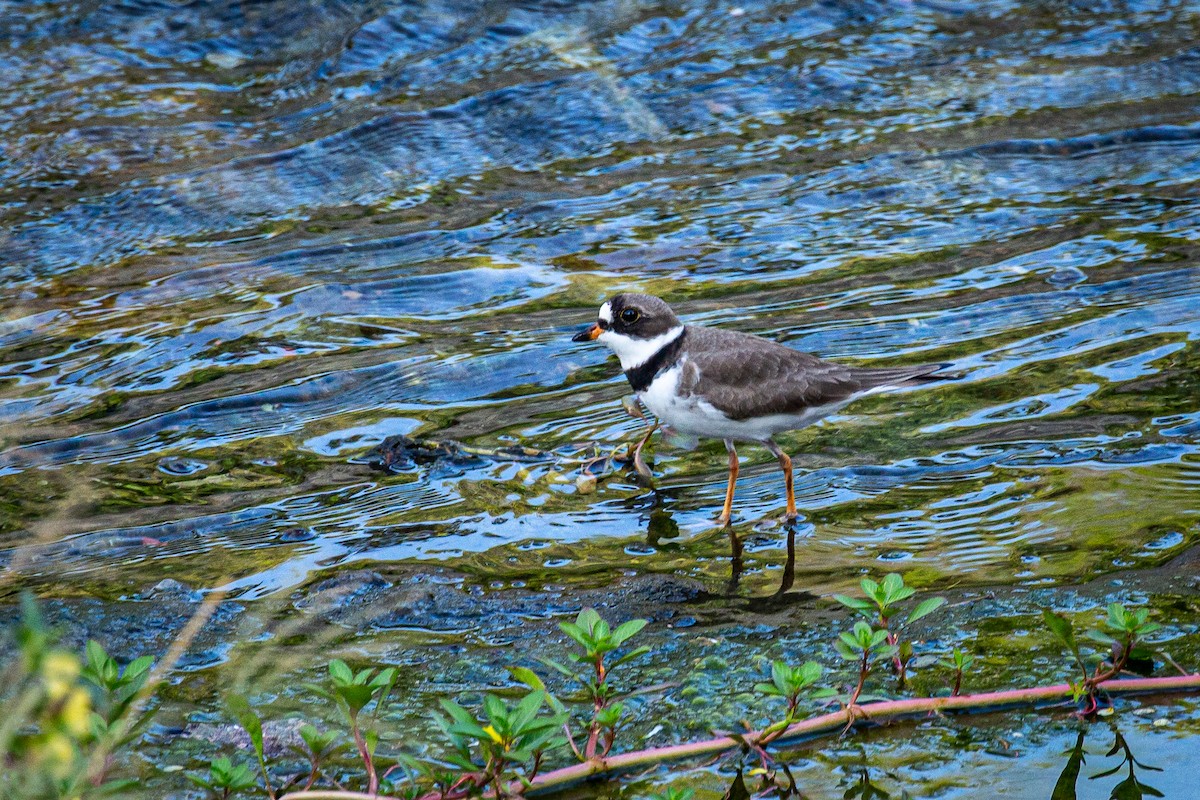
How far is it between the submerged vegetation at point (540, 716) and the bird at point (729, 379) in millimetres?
1713

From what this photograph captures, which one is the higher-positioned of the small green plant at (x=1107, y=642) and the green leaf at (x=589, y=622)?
the green leaf at (x=589, y=622)

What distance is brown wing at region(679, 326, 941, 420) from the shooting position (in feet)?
19.1

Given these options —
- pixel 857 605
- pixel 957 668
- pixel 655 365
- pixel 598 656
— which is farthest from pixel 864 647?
pixel 655 365

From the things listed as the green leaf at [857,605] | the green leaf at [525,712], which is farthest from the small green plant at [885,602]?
the green leaf at [525,712]

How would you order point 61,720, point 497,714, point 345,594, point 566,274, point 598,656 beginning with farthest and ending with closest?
point 566,274
point 345,594
point 598,656
point 497,714
point 61,720

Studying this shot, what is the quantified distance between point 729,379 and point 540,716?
2592 millimetres

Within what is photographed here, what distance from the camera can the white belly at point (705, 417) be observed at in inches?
231

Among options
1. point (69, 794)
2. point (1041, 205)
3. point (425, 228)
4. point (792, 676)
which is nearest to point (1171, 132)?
point (1041, 205)

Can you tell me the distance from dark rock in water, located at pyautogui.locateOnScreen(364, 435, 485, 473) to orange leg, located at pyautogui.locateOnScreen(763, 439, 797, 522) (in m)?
1.50

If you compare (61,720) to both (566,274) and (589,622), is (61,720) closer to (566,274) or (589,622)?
(589,622)

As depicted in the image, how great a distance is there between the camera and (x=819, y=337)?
762 cm

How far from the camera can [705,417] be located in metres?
5.88

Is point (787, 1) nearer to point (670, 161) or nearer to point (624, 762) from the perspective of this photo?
point (670, 161)

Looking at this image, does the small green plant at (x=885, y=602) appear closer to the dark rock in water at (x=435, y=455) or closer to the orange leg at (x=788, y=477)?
the orange leg at (x=788, y=477)
